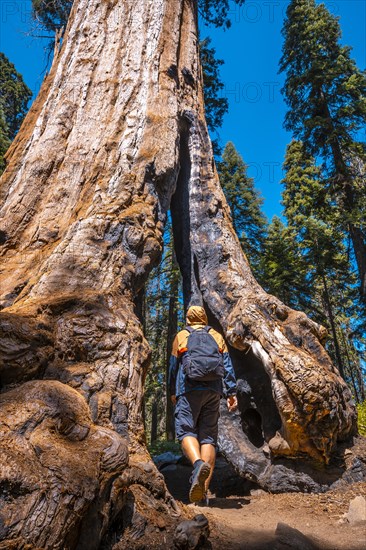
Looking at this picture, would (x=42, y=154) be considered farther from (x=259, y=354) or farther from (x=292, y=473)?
(x=292, y=473)

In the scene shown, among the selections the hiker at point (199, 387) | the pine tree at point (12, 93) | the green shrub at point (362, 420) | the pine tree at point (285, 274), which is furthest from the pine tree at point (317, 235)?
the pine tree at point (12, 93)

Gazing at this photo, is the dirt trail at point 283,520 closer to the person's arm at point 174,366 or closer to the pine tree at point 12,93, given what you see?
the person's arm at point 174,366

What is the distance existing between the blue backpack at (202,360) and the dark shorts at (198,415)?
0.85 ft

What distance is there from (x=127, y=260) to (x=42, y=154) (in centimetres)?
268

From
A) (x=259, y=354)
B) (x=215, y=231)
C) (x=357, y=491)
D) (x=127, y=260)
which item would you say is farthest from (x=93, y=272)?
(x=357, y=491)

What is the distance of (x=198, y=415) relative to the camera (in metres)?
4.07

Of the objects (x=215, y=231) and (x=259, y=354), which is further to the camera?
(x=215, y=231)

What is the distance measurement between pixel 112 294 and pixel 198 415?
1.60 m

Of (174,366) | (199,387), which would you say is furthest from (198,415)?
(174,366)

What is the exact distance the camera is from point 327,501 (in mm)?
4297

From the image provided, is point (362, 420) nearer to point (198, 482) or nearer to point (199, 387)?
point (199, 387)

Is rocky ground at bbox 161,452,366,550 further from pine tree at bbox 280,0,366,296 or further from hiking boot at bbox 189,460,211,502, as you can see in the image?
pine tree at bbox 280,0,366,296

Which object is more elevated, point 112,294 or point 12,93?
point 12,93

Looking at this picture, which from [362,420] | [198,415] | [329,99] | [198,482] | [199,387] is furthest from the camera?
[329,99]
